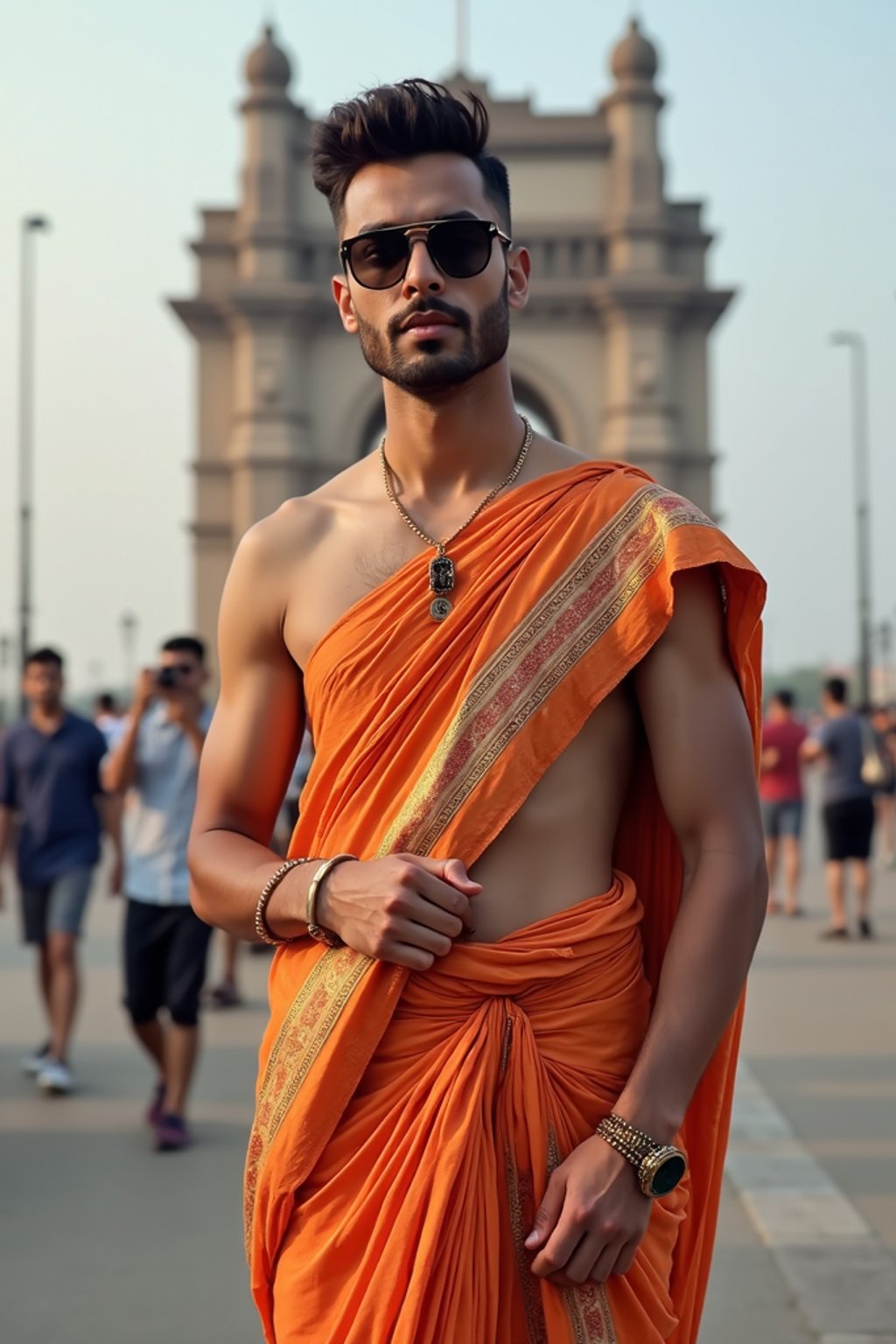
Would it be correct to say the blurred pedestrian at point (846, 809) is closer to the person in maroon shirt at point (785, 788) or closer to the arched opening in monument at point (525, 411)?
the person in maroon shirt at point (785, 788)

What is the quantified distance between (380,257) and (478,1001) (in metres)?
1.02

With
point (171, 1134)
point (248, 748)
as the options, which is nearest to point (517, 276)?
point (248, 748)

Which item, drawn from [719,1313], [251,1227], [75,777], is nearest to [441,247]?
[251,1227]

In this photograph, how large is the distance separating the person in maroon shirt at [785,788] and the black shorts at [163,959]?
8029 millimetres

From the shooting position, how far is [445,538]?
8.07ft

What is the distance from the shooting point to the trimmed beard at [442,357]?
93.9 inches

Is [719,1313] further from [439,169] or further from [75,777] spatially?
[75,777]

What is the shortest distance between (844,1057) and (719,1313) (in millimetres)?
3900

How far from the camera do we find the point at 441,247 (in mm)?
2389

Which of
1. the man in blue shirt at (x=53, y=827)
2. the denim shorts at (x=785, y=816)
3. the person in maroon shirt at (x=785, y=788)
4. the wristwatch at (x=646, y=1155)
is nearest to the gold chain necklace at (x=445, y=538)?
the wristwatch at (x=646, y=1155)

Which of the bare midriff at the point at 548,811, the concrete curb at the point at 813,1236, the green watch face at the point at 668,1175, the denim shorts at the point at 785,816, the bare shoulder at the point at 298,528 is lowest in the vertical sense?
the concrete curb at the point at 813,1236

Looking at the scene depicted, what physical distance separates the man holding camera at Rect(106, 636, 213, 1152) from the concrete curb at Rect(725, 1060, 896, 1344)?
7.38 feet

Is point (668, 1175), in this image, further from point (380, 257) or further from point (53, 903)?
point (53, 903)

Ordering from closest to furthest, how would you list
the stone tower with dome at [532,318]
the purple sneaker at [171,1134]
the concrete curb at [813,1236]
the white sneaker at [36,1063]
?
1. the concrete curb at [813,1236]
2. the purple sneaker at [171,1134]
3. the white sneaker at [36,1063]
4. the stone tower with dome at [532,318]
